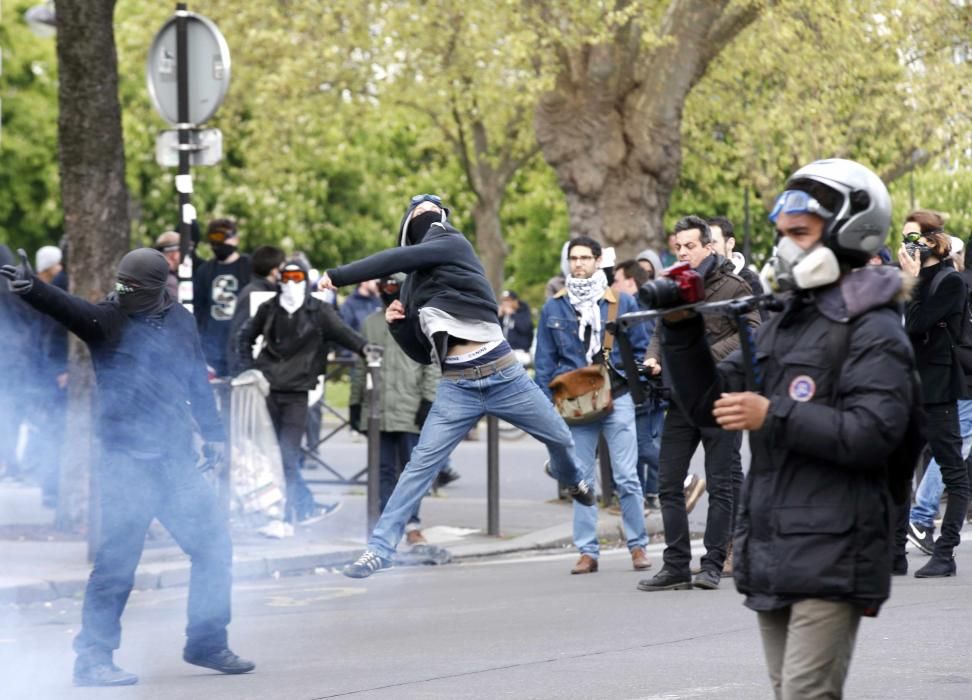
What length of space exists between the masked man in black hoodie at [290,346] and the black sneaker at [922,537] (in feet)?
12.6

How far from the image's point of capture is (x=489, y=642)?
7.89 m

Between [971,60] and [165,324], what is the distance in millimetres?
16919

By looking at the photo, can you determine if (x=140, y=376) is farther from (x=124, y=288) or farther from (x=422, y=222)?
(x=422, y=222)

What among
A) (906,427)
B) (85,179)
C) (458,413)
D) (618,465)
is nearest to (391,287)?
(618,465)

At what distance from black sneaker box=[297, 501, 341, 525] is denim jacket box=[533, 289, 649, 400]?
3.00 m

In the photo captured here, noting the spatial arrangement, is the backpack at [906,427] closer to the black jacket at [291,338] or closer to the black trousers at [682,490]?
the black trousers at [682,490]

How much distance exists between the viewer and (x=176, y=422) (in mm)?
7270

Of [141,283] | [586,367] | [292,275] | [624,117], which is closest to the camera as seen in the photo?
[141,283]

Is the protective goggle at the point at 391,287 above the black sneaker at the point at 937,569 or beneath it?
above

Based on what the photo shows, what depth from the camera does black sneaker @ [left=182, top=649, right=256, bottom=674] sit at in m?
7.23

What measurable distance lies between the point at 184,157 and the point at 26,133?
29.6 metres

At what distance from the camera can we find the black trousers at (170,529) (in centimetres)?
720

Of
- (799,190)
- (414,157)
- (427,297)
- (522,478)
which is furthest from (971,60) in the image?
(414,157)

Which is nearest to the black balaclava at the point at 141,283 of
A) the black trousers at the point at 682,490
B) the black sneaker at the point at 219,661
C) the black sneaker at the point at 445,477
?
the black sneaker at the point at 219,661
